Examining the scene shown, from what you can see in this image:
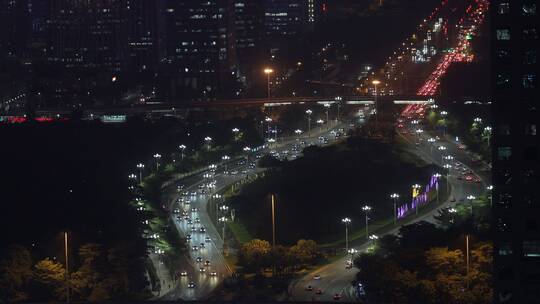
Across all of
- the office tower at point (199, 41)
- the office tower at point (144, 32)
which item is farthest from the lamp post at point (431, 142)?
the office tower at point (144, 32)

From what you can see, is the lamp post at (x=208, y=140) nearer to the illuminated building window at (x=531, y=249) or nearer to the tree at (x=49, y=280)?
the tree at (x=49, y=280)

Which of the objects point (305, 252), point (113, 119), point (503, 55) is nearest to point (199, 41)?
point (113, 119)

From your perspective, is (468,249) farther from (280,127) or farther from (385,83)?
(385,83)

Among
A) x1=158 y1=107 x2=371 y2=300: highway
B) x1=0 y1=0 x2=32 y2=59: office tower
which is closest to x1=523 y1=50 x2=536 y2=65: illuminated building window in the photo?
x1=158 y1=107 x2=371 y2=300: highway

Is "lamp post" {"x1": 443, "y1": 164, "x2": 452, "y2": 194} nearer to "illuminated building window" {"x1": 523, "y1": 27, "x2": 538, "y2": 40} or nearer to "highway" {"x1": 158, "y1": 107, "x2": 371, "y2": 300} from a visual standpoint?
"highway" {"x1": 158, "y1": 107, "x2": 371, "y2": 300}

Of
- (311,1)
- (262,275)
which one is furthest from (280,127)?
(311,1)
